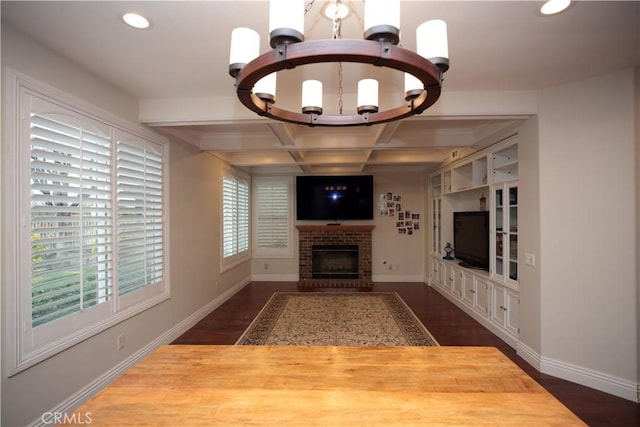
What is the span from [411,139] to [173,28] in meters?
2.92

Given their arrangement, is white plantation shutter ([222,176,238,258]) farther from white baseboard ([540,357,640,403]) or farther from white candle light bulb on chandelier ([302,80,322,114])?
white baseboard ([540,357,640,403])

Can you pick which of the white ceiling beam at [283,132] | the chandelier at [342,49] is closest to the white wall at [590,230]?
the chandelier at [342,49]

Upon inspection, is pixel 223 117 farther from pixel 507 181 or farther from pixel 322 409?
pixel 507 181

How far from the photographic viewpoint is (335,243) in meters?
6.41

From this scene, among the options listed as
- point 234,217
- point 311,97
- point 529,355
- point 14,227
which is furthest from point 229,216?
point 529,355

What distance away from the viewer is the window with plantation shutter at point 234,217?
5078 mm

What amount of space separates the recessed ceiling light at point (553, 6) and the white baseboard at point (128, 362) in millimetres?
3725

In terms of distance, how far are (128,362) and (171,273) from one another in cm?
95

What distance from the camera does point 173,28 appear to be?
1.74m

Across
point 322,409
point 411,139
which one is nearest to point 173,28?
point 322,409

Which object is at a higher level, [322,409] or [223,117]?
[223,117]

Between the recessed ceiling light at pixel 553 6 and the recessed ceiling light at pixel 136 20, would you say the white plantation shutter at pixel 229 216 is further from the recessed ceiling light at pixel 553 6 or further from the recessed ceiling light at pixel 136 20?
the recessed ceiling light at pixel 553 6

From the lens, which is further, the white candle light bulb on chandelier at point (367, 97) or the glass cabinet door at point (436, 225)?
the glass cabinet door at point (436, 225)

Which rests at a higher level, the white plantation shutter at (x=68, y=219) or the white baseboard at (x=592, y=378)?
the white plantation shutter at (x=68, y=219)
